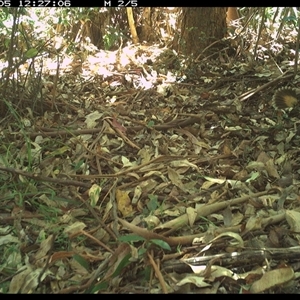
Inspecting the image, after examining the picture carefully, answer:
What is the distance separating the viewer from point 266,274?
1333mm

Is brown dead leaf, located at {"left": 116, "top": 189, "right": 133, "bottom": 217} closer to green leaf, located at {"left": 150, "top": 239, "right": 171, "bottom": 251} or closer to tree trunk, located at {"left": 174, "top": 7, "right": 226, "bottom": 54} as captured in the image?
green leaf, located at {"left": 150, "top": 239, "right": 171, "bottom": 251}

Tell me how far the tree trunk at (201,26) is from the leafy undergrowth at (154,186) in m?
0.22

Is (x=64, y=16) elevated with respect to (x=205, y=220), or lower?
elevated

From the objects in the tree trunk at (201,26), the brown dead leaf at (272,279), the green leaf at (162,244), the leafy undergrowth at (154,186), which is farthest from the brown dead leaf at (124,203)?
the tree trunk at (201,26)

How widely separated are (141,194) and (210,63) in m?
1.50

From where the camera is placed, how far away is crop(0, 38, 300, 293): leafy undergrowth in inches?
55.0

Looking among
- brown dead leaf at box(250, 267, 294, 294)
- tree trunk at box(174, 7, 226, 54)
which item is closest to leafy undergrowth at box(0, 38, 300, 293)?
brown dead leaf at box(250, 267, 294, 294)

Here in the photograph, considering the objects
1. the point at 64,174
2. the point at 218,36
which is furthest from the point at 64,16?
the point at 64,174

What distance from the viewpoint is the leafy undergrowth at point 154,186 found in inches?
55.0

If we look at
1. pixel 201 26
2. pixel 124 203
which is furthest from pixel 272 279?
pixel 201 26

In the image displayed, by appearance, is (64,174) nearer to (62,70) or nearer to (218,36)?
(62,70)

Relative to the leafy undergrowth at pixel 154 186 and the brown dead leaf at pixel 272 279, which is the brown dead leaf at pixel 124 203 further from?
the brown dead leaf at pixel 272 279

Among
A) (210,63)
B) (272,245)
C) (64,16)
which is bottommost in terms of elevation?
(272,245)
